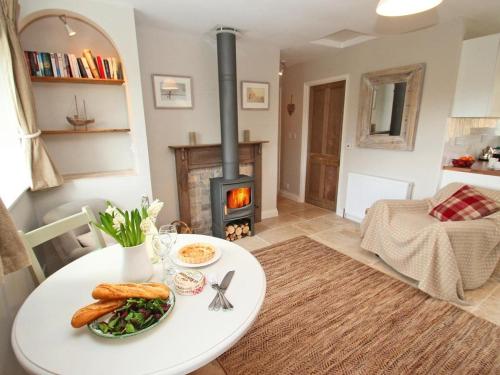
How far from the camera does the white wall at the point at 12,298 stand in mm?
1243

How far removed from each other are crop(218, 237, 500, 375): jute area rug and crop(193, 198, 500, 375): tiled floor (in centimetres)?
17

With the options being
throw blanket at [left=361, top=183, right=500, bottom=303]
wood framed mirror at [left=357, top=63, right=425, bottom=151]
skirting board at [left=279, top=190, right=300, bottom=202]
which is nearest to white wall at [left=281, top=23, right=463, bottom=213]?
wood framed mirror at [left=357, top=63, right=425, bottom=151]

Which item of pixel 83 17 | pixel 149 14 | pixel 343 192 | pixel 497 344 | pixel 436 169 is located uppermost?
pixel 149 14

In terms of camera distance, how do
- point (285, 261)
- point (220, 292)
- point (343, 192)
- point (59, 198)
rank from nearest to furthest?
point (220, 292), point (59, 198), point (285, 261), point (343, 192)

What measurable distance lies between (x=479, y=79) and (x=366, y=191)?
170 centimetres

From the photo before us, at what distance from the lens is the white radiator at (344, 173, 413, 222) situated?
3287 mm

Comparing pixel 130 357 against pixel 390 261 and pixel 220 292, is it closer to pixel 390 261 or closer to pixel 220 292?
pixel 220 292

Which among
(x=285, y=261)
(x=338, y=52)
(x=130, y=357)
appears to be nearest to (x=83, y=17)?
(x=130, y=357)

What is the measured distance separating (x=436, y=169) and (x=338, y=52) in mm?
2137

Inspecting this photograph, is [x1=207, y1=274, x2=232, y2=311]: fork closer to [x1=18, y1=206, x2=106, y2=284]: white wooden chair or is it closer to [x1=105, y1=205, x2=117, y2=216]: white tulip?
[x1=105, y1=205, x2=117, y2=216]: white tulip

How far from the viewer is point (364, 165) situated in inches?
148

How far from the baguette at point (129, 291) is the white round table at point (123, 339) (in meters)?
0.09

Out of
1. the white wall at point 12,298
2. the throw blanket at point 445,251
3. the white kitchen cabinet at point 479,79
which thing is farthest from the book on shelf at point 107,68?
the white kitchen cabinet at point 479,79

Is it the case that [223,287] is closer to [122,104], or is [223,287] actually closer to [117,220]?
[117,220]
